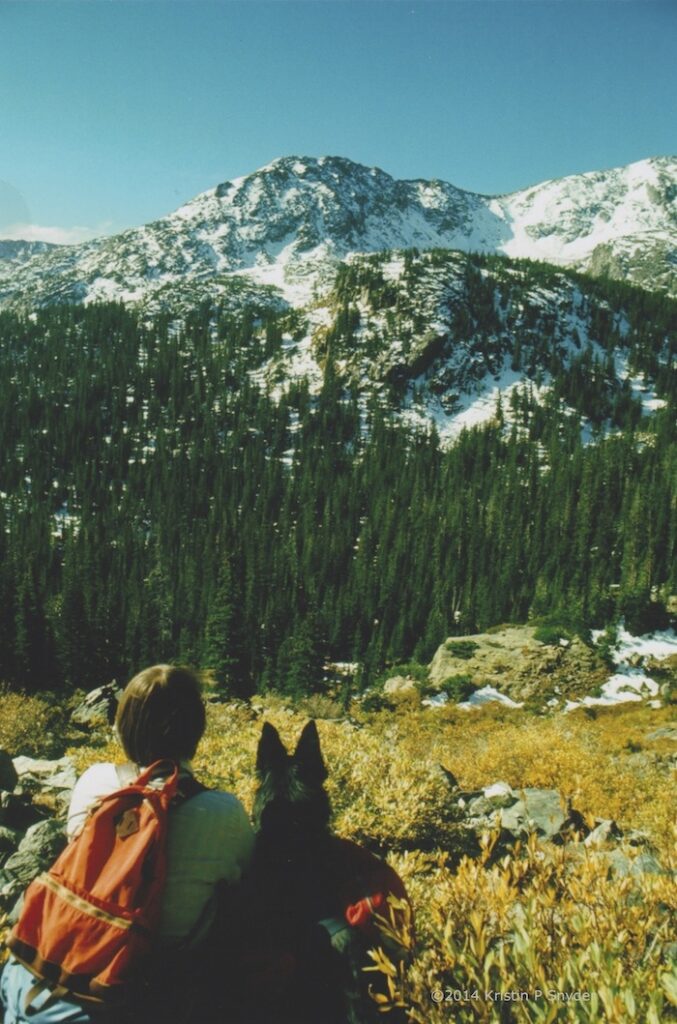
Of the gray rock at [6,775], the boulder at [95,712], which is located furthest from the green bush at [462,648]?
the gray rock at [6,775]

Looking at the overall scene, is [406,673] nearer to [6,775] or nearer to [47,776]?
[47,776]

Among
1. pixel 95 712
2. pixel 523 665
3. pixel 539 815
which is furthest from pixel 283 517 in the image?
pixel 539 815

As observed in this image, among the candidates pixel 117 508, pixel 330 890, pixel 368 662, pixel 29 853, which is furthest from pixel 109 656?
pixel 117 508

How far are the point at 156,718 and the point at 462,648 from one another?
50087 millimetres

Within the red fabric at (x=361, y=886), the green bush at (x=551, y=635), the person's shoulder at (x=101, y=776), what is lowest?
the green bush at (x=551, y=635)

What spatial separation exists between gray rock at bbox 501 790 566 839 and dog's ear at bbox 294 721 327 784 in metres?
6.36

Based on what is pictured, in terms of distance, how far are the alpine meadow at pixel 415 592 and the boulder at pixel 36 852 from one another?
42 millimetres

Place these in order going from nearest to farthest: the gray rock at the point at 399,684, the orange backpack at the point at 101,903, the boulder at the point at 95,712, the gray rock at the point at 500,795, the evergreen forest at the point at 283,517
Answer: the orange backpack at the point at 101,903 < the gray rock at the point at 500,795 < the boulder at the point at 95,712 < the gray rock at the point at 399,684 < the evergreen forest at the point at 283,517

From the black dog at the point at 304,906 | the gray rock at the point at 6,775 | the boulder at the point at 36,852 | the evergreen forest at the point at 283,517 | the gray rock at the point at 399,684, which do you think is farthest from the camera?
the evergreen forest at the point at 283,517

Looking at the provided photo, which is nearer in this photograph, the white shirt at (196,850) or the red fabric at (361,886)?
the white shirt at (196,850)

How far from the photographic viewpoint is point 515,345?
6806 inches

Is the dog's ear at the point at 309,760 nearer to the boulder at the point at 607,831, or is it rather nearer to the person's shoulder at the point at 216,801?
the person's shoulder at the point at 216,801

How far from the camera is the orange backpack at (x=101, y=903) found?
2543 millimetres

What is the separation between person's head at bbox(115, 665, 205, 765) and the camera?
312cm
